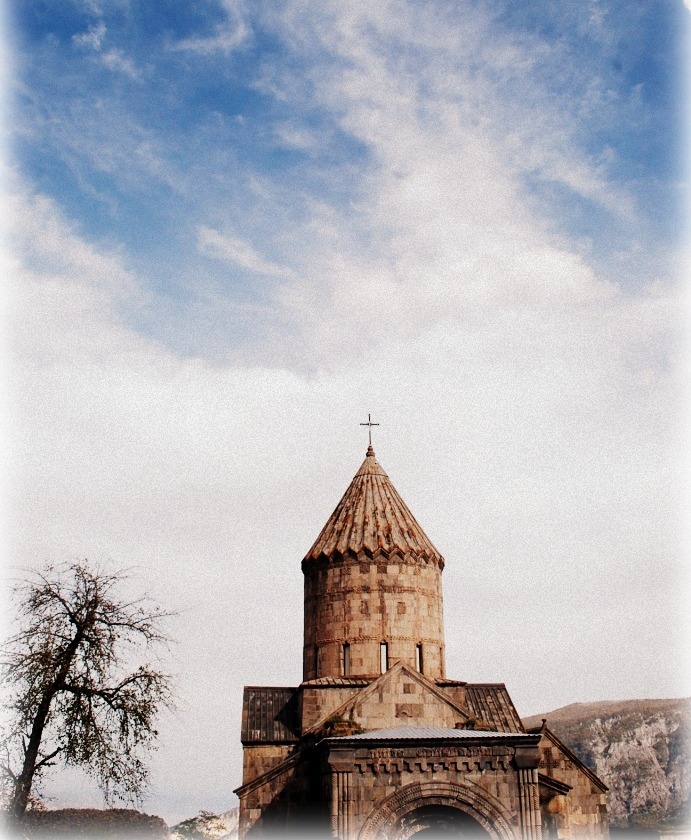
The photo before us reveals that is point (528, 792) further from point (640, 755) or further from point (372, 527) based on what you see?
point (640, 755)

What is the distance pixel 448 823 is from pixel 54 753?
6258 mm

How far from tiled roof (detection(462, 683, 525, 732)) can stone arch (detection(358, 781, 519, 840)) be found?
492 centimetres

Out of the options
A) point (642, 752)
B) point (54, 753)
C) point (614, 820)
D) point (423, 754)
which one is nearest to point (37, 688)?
point (54, 753)

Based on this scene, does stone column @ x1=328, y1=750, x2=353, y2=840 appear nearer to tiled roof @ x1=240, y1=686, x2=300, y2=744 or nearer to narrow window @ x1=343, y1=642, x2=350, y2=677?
tiled roof @ x1=240, y1=686, x2=300, y2=744

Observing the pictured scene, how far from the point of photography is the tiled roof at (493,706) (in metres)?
19.0

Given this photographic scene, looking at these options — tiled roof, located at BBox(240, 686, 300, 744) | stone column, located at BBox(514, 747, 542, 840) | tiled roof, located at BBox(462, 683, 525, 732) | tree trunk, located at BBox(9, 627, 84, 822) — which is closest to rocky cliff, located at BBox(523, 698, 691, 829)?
tiled roof, located at BBox(462, 683, 525, 732)

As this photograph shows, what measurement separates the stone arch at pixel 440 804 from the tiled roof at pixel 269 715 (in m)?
4.99

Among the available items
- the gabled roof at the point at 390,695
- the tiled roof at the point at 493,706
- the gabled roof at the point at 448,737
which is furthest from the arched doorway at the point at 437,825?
the tiled roof at the point at 493,706

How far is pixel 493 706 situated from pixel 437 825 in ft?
20.7

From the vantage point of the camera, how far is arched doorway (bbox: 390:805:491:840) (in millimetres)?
13344

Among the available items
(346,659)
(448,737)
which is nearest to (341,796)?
(448,737)

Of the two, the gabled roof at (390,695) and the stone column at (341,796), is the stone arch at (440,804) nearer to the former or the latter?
the stone column at (341,796)

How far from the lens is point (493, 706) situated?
1952 centimetres

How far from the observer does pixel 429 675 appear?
18625 mm
